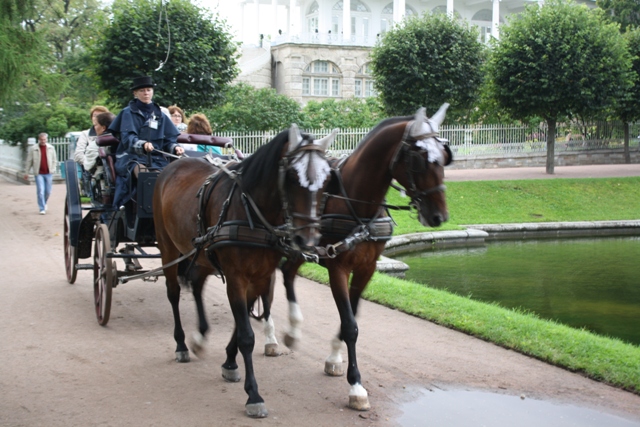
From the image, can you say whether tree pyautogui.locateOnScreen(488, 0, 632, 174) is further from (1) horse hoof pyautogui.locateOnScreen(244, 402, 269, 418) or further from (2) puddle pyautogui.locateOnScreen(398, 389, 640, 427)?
(1) horse hoof pyautogui.locateOnScreen(244, 402, 269, 418)

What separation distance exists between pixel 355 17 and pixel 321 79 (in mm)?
6855

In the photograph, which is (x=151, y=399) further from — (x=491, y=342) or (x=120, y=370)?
(x=491, y=342)

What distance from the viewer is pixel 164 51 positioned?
19.6m

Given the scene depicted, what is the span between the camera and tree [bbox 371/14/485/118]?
2430cm

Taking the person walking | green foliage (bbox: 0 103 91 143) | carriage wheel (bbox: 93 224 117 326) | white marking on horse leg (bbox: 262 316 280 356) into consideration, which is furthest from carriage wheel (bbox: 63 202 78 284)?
green foliage (bbox: 0 103 91 143)

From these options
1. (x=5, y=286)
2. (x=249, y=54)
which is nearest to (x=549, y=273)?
(x=5, y=286)

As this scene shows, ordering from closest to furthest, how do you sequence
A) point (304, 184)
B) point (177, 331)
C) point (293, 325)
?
1. point (304, 184)
2. point (293, 325)
3. point (177, 331)

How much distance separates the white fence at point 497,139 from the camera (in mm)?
27688

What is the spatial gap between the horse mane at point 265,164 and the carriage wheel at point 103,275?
8.20 ft

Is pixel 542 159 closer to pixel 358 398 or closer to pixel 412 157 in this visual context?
pixel 412 157

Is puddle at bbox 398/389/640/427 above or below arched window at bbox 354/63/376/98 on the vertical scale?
below

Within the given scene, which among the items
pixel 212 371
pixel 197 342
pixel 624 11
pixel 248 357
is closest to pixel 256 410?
pixel 248 357

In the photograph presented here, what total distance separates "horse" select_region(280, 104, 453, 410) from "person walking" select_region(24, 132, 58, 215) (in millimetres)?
12427

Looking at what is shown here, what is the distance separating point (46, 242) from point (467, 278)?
751cm
